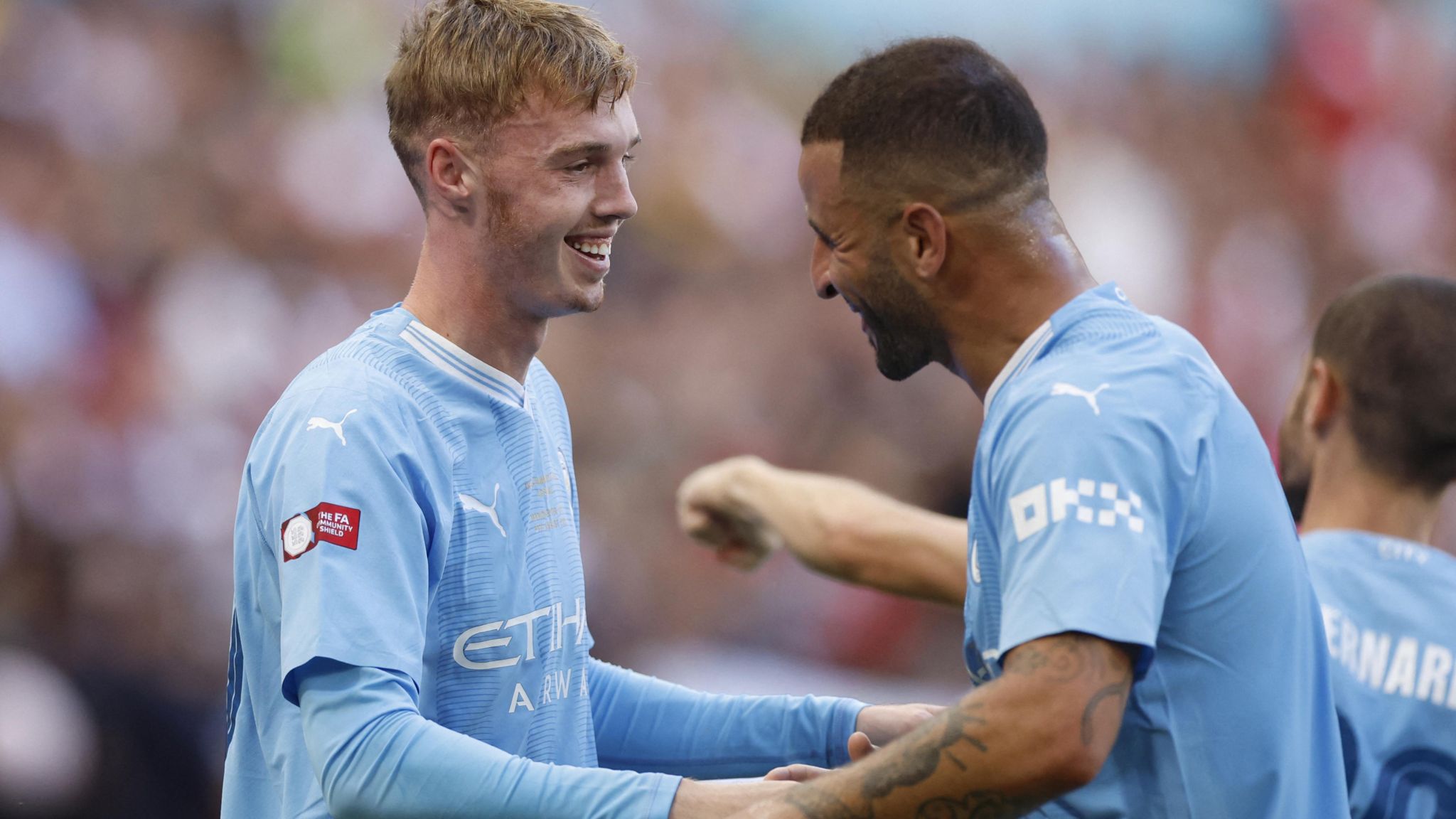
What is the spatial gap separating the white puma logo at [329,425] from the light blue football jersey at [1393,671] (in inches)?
81.7

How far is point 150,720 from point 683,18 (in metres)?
4.69

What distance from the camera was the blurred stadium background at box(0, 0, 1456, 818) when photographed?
5.18 metres

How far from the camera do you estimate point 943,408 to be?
7.95 metres

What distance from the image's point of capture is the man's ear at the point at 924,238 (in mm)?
2242

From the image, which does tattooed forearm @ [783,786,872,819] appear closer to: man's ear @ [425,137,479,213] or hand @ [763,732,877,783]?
hand @ [763,732,877,783]

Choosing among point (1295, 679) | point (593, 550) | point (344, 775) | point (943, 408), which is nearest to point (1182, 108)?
point (943, 408)

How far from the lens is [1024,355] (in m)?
2.19

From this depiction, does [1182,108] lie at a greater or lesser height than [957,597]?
greater

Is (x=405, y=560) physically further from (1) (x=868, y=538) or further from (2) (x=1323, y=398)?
(2) (x=1323, y=398)

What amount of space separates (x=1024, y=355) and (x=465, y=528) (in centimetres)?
95

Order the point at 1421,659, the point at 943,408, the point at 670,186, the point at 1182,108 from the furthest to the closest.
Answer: the point at 1182,108 < the point at 943,408 < the point at 670,186 < the point at 1421,659

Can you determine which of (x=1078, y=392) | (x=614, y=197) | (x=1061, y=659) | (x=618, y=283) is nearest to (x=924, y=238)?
(x=1078, y=392)

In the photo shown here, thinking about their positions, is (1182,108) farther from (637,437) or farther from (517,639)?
(517,639)

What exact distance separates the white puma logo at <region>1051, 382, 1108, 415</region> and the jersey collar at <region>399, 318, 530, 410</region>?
0.98 meters
